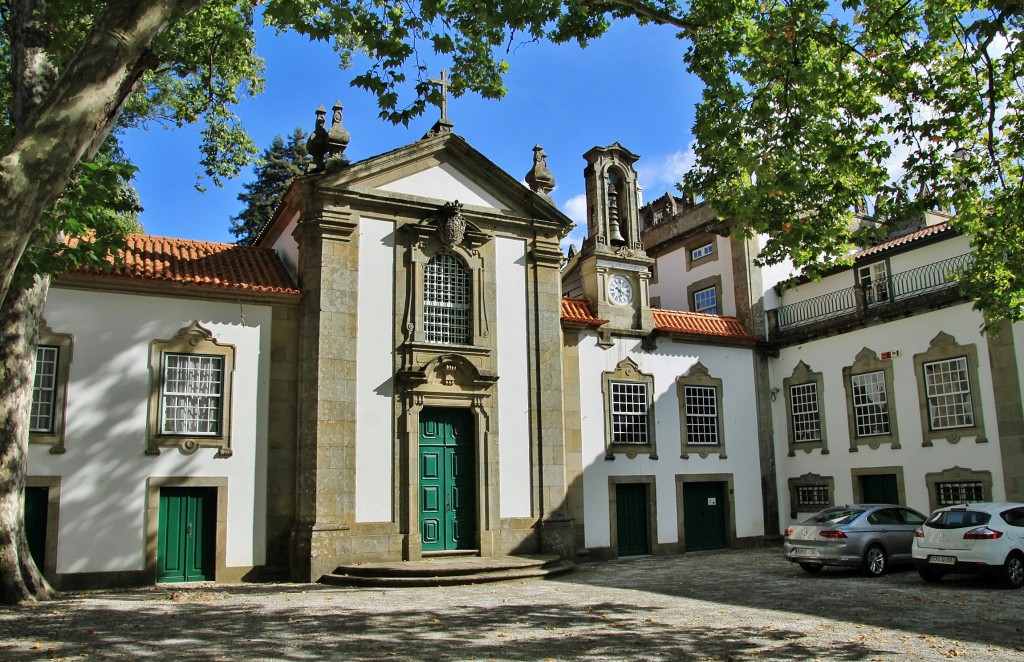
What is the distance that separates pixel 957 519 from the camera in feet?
41.1

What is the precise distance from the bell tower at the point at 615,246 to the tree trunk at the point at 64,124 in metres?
14.8

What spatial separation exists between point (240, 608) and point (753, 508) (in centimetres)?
1352

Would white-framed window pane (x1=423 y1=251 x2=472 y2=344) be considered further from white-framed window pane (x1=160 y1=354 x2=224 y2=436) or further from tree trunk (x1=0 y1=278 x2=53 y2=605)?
tree trunk (x1=0 y1=278 x2=53 y2=605)

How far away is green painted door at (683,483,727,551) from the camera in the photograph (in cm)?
1969

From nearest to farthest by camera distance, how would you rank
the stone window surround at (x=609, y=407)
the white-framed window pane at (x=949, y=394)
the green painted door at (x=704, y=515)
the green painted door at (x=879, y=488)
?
the white-framed window pane at (x=949, y=394)
the stone window surround at (x=609, y=407)
the green painted door at (x=879, y=488)
the green painted door at (x=704, y=515)

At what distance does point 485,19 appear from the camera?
404 inches

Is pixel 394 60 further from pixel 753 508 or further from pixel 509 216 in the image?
pixel 753 508

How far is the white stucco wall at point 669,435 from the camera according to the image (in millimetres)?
18375

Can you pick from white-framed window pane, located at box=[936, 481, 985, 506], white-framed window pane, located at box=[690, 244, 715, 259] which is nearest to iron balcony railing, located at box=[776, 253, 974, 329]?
white-framed window pane, located at box=[690, 244, 715, 259]

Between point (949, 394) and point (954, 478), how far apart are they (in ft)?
5.81

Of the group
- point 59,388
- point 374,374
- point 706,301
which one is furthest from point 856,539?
point 59,388

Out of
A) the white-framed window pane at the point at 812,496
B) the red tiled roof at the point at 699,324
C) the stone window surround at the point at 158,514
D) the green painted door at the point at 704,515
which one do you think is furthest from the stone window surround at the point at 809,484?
the stone window surround at the point at 158,514

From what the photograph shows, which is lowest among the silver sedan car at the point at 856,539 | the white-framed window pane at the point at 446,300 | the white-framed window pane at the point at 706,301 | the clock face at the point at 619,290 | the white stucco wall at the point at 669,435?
the silver sedan car at the point at 856,539

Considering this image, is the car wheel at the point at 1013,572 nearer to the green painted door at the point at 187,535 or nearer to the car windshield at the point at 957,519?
the car windshield at the point at 957,519
